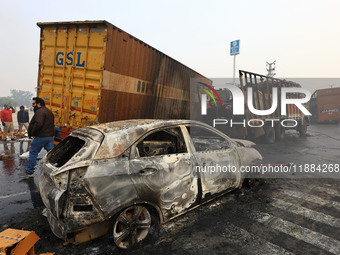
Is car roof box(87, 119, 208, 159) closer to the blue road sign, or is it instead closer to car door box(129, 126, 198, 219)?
car door box(129, 126, 198, 219)

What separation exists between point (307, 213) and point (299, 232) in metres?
0.71

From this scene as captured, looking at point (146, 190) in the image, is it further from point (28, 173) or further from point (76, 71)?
point (76, 71)

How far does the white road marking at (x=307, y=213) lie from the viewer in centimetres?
318

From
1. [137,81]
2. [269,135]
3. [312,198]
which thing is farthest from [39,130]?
[269,135]

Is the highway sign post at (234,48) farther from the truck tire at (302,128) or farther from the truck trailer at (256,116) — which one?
the truck trailer at (256,116)

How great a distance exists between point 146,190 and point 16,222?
7.41 feet

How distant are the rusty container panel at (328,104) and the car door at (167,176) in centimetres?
2160

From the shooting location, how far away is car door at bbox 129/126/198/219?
2.49 meters

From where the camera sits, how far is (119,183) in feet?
7.61

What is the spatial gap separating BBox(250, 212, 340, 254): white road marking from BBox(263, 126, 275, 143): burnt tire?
777 cm

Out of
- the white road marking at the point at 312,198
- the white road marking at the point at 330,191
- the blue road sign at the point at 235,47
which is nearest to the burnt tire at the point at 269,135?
the white road marking at the point at 330,191

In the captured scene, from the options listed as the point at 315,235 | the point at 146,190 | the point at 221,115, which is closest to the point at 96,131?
the point at 146,190

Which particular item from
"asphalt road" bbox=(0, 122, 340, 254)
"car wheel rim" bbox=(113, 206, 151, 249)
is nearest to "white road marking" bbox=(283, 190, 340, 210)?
"asphalt road" bbox=(0, 122, 340, 254)

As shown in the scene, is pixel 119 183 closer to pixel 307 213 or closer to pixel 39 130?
pixel 307 213
